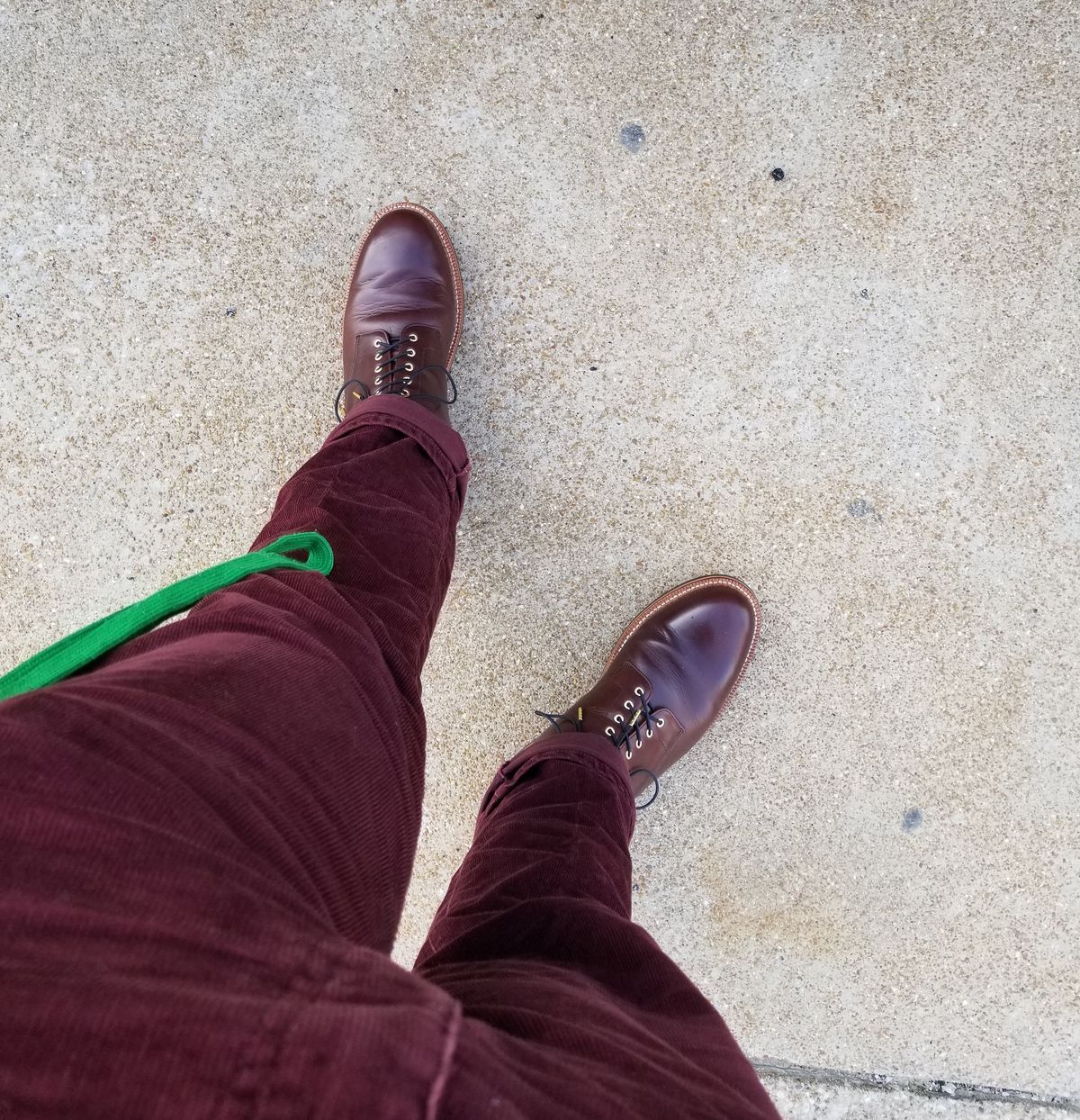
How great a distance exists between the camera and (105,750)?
0.65m

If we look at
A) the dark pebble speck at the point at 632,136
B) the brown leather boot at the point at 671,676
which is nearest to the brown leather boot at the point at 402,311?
the dark pebble speck at the point at 632,136

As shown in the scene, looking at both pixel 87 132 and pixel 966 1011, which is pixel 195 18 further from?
pixel 966 1011

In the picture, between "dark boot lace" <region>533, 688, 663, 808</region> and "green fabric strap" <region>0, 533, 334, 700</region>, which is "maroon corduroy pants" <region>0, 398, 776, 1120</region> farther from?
"dark boot lace" <region>533, 688, 663, 808</region>

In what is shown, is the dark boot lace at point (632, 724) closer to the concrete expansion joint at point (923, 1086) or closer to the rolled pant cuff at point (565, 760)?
the rolled pant cuff at point (565, 760)

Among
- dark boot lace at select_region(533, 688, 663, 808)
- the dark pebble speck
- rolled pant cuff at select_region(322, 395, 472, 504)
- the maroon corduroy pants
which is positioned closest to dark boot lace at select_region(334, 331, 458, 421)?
rolled pant cuff at select_region(322, 395, 472, 504)

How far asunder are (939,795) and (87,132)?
84.2 inches

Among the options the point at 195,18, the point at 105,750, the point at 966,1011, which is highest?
the point at 195,18

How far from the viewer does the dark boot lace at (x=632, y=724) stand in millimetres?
1493

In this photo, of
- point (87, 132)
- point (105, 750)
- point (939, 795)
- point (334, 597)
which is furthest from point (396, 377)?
point (939, 795)

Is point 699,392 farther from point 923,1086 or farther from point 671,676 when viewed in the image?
point 923,1086

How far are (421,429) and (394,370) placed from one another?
0.22m

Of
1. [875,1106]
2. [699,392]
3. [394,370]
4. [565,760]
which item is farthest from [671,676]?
[875,1106]

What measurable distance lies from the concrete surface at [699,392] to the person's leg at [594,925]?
3.6 inches

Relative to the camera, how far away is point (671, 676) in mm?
1523
